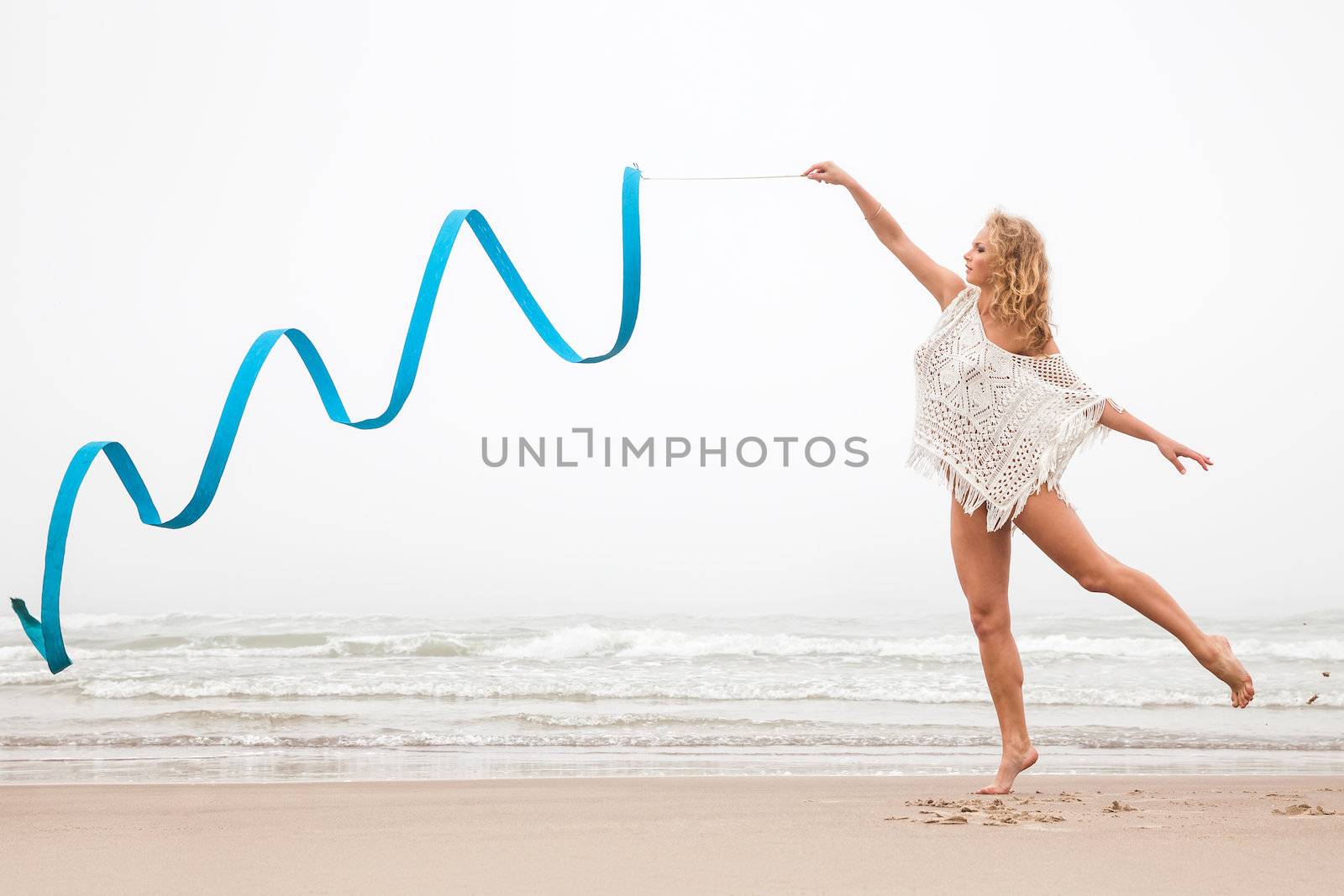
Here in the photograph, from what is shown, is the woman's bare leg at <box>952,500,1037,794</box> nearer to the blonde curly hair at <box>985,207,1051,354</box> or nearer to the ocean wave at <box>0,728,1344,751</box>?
the blonde curly hair at <box>985,207,1051,354</box>

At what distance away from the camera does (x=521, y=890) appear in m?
1.92

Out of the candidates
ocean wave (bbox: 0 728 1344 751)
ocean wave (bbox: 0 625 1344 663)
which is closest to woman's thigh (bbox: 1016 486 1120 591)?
ocean wave (bbox: 0 728 1344 751)

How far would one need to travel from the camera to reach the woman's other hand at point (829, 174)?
9.79 feet

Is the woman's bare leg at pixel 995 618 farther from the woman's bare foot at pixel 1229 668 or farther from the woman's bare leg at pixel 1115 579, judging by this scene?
the woman's bare foot at pixel 1229 668

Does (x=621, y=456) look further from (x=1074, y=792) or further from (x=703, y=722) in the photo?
(x=1074, y=792)

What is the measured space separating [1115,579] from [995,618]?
→ 31cm

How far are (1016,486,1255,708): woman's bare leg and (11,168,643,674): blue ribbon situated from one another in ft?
4.14

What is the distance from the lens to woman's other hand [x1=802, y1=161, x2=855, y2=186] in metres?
2.98

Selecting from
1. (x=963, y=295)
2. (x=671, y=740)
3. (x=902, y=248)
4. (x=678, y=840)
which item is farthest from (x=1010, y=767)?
(x=671, y=740)

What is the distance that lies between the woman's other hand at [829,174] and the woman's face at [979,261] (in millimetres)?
328

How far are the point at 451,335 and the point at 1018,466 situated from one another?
6.33 meters

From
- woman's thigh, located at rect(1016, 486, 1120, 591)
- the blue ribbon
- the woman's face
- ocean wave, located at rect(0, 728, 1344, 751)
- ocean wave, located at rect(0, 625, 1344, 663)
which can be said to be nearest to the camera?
woman's thigh, located at rect(1016, 486, 1120, 591)

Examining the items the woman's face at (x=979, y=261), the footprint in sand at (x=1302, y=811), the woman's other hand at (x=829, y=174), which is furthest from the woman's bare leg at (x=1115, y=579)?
the woman's other hand at (x=829, y=174)

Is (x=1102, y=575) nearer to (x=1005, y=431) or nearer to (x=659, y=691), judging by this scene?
(x=1005, y=431)
